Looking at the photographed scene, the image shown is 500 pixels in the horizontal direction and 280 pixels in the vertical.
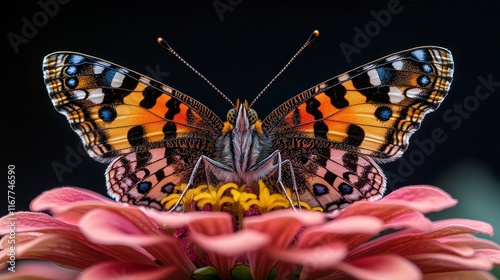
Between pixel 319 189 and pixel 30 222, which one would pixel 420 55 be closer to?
pixel 319 189

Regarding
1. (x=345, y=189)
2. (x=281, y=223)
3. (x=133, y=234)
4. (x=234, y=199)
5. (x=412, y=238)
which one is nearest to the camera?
(x=281, y=223)

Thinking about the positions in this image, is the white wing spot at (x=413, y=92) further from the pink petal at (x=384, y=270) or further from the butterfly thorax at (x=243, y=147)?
the pink petal at (x=384, y=270)

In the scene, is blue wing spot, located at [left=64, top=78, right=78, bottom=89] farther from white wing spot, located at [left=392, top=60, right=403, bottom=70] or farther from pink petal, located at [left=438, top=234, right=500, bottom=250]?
pink petal, located at [left=438, top=234, right=500, bottom=250]

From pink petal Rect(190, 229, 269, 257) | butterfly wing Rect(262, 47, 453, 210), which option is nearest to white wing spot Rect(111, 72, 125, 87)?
butterfly wing Rect(262, 47, 453, 210)

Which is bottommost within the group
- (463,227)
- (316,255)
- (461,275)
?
(461,275)

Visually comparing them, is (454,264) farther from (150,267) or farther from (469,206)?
(469,206)

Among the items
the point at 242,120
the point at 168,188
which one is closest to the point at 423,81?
the point at 242,120
